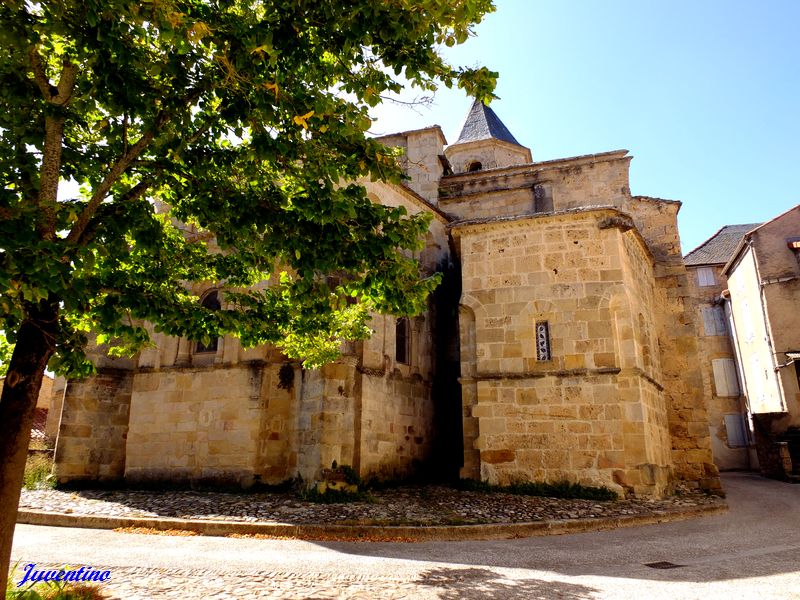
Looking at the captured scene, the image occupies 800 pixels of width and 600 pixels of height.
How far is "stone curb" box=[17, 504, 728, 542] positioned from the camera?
7355mm

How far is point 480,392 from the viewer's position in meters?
10.8

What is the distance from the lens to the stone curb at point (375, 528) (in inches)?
290

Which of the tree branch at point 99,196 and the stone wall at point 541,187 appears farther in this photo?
the stone wall at point 541,187

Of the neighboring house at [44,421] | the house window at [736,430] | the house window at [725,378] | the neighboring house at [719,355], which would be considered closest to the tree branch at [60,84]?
the neighboring house at [44,421]

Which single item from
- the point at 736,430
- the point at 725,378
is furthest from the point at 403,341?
the point at 725,378

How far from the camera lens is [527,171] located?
668 inches

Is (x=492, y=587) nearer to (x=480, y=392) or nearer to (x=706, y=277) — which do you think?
(x=480, y=392)

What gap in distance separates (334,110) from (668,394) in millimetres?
12083

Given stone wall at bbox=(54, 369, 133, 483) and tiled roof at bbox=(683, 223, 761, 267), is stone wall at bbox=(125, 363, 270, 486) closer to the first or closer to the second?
stone wall at bbox=(54, 369, 133, 483)

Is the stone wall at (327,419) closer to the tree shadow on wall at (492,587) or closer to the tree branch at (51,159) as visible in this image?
the tree shadow on wall at (492,587)

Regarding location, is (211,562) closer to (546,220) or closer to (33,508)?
(33,508)

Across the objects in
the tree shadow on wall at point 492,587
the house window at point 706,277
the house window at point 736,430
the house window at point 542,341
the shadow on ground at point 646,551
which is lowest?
the shadow on ground at point 646,551

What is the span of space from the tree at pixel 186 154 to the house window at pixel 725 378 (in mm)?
23917
